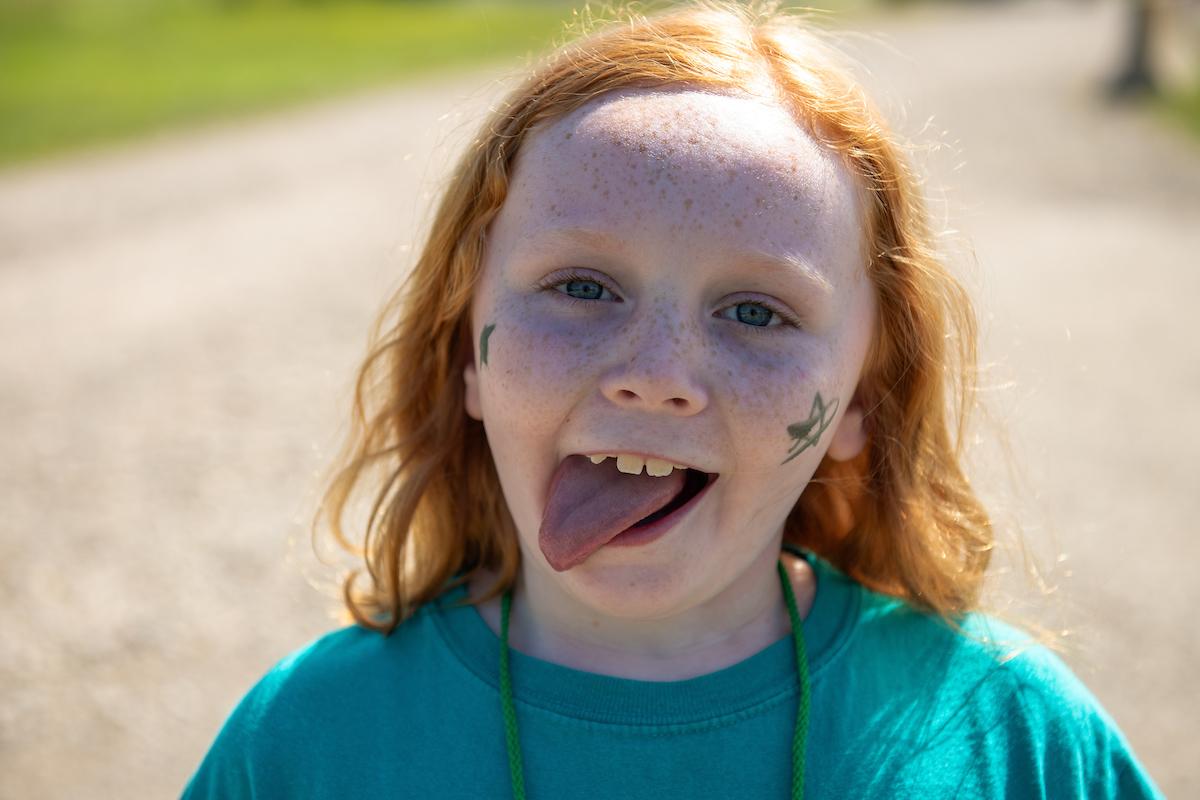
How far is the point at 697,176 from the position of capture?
166 centimetres

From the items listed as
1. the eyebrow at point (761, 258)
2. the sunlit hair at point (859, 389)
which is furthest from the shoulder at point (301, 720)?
the eyebrow at point (761, 258)

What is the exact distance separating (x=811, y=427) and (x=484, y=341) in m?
0.47

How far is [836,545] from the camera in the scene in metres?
2.13

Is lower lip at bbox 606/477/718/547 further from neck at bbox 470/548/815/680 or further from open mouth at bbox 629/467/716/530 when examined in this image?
neck at bbox 470/548/815/680

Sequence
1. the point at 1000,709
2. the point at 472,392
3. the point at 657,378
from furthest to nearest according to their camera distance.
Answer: the point at 472,392 → the point at 1000,709 → the point at 657,378

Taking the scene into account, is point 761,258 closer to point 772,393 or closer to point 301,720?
A: point 772,393

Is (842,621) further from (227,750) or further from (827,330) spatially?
(227,750)

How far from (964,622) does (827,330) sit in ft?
1.86

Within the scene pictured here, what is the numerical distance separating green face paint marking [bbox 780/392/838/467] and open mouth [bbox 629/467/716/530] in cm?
11

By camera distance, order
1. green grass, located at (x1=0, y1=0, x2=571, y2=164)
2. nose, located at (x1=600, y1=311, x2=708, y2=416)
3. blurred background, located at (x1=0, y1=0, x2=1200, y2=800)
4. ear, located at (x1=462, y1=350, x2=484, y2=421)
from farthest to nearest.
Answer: green grass, located at (x1=0, y1=0, x2=571, y2=164) < blurred background, located at (x1=0, y1=0, x2=1200, y2=800) < ear, located at (x1=462, y1=350, x2=484, y2=421) < nose, located at (x1=600, y1=311, x2=708, y2=416)

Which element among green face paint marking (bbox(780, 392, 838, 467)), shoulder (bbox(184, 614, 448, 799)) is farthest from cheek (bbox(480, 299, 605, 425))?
shoulder (bbox(184, 614, 448, 799))

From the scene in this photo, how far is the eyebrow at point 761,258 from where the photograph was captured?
5.42 feet

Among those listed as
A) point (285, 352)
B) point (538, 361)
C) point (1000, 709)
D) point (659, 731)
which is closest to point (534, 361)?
point (538, 361)

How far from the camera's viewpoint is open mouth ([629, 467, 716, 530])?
1.72 m
